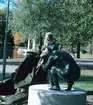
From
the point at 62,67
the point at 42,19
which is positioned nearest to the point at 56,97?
the point at 62,67

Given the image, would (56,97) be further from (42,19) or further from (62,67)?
(42,19)

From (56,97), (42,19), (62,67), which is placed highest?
(42,19)

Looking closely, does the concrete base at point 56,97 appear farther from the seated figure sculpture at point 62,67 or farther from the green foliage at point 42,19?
the green foliage at point 42,19

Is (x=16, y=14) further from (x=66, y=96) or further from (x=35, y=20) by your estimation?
(x=66, y=96)

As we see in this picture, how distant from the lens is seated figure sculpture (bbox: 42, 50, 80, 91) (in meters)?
9.46

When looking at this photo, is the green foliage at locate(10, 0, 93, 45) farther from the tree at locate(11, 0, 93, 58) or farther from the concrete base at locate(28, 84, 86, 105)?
the concrete base at locate(28, 84, 86, 105)

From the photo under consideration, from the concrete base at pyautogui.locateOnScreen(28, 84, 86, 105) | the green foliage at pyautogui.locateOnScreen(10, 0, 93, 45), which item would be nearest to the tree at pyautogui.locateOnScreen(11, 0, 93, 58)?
the green foliage at pyautogui.locateOnScreen(10, 0, 93, 45)

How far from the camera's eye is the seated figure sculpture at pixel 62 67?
9461mm

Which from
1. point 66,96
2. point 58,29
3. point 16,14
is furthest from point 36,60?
point 16,14

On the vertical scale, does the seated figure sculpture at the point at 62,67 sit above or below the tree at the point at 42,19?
below

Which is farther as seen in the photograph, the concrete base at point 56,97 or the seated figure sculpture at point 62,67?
the seated figure sculpture at point 62,67

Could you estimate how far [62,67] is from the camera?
9586mm

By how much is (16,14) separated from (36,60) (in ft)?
129

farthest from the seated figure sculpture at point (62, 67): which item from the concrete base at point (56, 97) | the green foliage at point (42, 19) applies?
the green foliage at point (42, 19)
